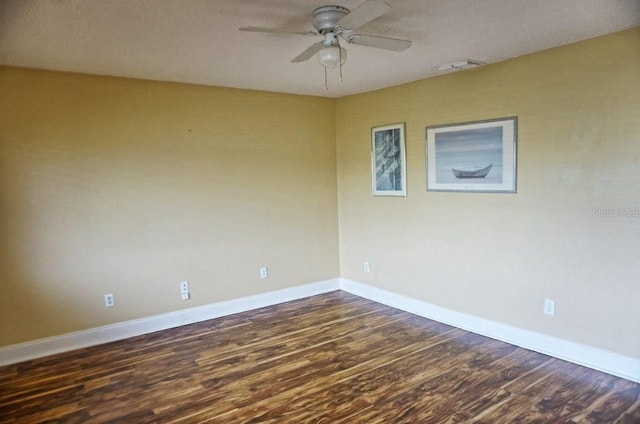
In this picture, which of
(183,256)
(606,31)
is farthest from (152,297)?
(606,31)

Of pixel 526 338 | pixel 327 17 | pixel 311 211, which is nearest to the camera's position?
pixel 327 17

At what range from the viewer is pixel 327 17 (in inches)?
89.8

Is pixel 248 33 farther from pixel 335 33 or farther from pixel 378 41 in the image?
pixel 378 41

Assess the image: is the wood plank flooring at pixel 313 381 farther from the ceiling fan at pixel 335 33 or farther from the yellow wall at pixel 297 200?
the ceiling fan at pixel 335 33

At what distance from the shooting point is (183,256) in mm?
4094

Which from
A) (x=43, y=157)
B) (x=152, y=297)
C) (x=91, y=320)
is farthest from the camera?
(x=152, y=297)

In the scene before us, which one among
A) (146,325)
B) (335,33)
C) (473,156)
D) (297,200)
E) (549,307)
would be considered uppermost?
(335,33)

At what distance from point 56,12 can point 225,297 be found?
2914mm

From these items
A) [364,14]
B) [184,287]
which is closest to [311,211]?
[184,287]

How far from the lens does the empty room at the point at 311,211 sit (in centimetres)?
256

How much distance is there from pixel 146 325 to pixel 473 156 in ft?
10.7

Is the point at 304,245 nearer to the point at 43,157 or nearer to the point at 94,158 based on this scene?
the point at 94,158

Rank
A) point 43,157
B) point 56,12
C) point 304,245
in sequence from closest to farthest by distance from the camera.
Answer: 1. point 56,12
2. point 43,157
3. point 304,245

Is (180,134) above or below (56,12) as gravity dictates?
below
